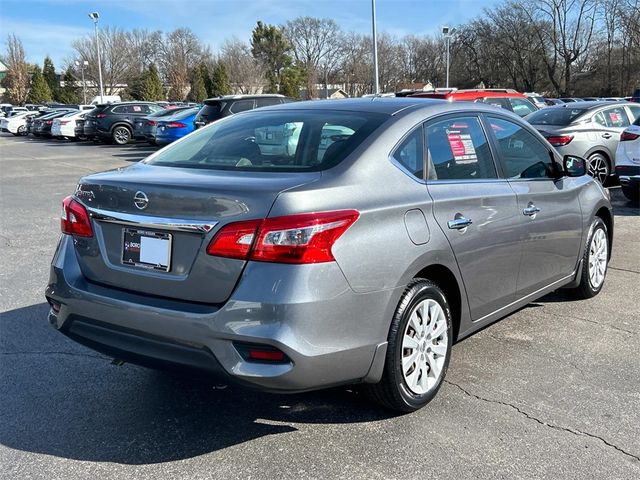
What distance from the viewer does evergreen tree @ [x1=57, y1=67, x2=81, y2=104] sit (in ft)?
246

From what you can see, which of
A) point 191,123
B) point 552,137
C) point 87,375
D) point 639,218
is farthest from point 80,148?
point 87,375

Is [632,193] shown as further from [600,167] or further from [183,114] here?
[183,114]

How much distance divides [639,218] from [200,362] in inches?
311

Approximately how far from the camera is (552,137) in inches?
427

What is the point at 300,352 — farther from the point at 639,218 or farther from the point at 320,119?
the point at 639,218

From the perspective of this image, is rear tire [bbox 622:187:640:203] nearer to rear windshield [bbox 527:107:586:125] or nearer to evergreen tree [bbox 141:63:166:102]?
rear windshield [bbox 527:107:586:125]

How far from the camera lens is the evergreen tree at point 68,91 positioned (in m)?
74.9

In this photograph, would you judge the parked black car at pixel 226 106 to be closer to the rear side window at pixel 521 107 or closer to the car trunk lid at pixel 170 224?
the rear side window at pixel 521 107

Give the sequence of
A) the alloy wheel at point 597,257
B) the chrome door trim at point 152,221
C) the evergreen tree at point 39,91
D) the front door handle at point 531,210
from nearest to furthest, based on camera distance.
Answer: the chrome door trim at point 152,221, the front door handle at point 531,210, the alloy wheel at point 597,257, the evergreen tree at point 39,91

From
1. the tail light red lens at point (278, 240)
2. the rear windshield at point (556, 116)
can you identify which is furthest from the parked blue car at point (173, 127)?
the tail light red lens at point (278, 240)

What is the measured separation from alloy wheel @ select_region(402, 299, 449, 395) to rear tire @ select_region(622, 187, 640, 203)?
7879mm

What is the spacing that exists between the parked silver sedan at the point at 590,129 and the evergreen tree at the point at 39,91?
70668 millimetres

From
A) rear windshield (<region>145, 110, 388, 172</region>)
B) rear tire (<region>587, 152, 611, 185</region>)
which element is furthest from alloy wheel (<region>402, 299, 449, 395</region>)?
rear tire (<region>587, 152, 611, 185</region>)

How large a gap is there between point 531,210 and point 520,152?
0.47 metres
